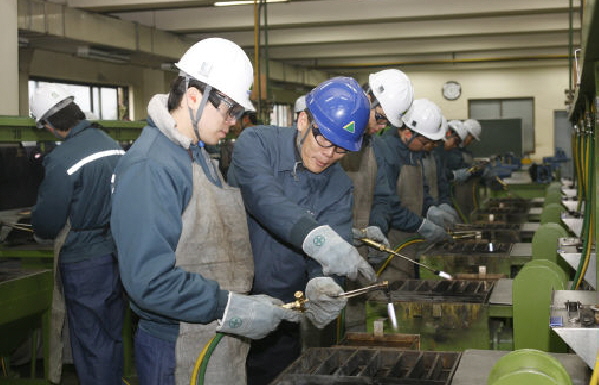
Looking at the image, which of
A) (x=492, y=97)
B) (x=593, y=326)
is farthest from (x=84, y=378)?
(x=492, y=97)

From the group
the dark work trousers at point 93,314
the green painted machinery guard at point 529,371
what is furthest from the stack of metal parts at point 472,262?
the green painted machinery guard at point 529,371

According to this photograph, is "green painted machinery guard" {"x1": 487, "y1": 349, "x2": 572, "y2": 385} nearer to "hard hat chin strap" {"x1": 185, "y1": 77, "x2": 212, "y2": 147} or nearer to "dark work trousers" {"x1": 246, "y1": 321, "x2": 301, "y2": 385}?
"hard hat chin strap" {"x1": 185, "y1": 77, "x2": 212, "y2": 147}

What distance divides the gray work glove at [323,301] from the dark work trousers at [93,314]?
1.90 m

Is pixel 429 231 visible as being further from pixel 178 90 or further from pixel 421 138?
pixel 178 90

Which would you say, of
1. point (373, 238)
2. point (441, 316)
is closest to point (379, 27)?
point (373, 238)

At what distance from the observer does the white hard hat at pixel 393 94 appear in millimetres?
4387

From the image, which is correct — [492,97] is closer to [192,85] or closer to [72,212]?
[72,212]

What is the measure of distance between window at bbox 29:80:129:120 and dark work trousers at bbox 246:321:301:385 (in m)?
8.55

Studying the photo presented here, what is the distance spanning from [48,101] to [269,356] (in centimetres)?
214

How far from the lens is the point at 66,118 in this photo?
4.47 m

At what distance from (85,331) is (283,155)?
6.12 ft

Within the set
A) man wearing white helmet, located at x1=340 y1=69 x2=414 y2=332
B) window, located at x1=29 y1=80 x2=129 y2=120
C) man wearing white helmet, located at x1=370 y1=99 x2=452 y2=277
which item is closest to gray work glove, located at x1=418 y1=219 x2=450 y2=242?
man wearing white helmet, located at x1=370 y1=99 x2=452 y2=277

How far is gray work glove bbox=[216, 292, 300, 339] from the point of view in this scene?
7.76 ft

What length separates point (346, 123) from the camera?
9.51ft
